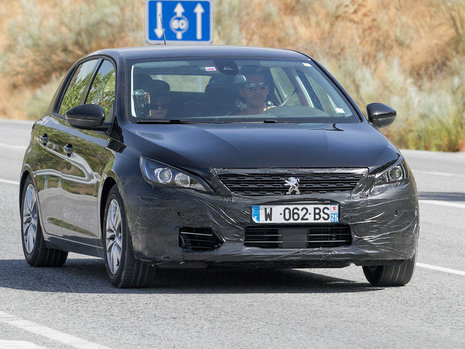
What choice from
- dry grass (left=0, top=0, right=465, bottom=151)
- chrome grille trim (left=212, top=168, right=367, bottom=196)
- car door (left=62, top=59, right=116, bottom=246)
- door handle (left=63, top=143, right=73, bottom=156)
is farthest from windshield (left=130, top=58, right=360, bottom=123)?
dry grass (left=0, top=0, right=465, bottom=151)

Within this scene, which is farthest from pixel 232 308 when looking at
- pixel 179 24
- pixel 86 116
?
pixel 179 24

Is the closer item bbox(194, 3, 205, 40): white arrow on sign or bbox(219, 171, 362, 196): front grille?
bbox(219, 171, 362, 196): front grille

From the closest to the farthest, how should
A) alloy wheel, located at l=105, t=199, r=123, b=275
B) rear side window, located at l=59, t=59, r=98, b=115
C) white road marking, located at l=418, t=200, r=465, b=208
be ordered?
alloy wheel, located at l=105, t=199, r=123, b=275
rear side window, located at l=59, t=59, r=98, b=115
white road marking, located at l=418, t=200, r=465, b=208

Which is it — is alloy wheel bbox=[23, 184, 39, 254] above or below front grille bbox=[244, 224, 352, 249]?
below

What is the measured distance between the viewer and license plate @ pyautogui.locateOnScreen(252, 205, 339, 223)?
8.75 meters

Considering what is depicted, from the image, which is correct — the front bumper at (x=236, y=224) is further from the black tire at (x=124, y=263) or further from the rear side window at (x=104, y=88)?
the rear side window at (x=104, y=88)

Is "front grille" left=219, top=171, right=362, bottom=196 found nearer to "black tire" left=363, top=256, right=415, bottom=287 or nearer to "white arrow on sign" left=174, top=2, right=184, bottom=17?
"black tire" left=363, top=256, right=415, bottom=287

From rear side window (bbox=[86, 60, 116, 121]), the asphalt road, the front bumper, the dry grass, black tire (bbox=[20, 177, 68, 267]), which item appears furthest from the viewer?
the dry grass

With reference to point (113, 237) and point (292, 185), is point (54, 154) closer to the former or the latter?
point (113, 237)

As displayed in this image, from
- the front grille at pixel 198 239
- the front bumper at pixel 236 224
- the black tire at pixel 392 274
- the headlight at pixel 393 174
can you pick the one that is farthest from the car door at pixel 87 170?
the black tire at pixel 392 274

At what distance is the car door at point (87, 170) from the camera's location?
9.66 meters

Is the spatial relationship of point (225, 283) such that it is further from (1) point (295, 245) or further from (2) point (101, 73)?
(2) point (101, 73)

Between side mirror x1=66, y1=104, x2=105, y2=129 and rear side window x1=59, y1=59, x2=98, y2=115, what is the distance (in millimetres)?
1042

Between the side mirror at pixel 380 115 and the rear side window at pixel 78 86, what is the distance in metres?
2.16
